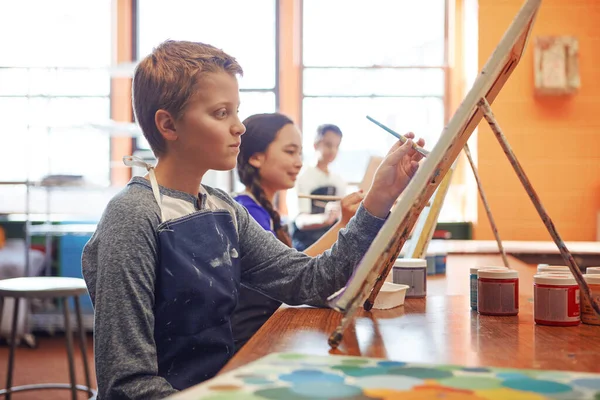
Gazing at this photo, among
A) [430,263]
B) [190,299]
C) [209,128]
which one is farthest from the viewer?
[430,263]

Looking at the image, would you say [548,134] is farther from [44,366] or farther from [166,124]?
[166,124]

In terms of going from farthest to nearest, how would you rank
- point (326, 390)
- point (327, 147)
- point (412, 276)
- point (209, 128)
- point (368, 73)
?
A: 1. point (368, 73)
2. point (327, 147)
3. point (412, 276)
4. point (209, 128)
5. point (326, 390)

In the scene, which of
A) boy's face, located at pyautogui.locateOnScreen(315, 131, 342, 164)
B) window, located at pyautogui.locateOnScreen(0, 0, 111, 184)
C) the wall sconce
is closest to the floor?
window, located at pyautogui.locateOnScreen(0, 0, 111, 184)

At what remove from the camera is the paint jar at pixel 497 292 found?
118 cm

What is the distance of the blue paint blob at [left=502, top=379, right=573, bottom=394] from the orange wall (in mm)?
4183

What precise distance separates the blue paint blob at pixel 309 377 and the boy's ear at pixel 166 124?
65 cm

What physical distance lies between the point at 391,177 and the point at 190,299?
0.41m

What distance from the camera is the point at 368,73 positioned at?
16.9 feet

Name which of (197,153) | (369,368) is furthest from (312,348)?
(197,153)

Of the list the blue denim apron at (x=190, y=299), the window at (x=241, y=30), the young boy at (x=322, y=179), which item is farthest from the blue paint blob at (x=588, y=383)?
the window at (x=241, y=30)

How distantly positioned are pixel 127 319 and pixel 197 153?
348 millimetres

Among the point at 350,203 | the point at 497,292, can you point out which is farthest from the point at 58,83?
the point at 497,292

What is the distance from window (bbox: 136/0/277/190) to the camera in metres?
5.18

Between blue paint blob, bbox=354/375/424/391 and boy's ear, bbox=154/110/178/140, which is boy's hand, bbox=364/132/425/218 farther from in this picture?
blue paint blob, bbox=354/375/424/391
